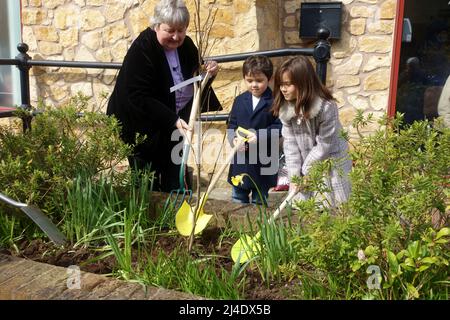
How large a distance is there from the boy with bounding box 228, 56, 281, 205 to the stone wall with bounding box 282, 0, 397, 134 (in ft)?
5.52

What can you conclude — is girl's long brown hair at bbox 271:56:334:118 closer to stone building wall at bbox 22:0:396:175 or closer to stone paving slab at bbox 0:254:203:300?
stone paving slab at bbox 0:254:203:300

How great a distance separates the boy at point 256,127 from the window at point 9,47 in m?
3.52

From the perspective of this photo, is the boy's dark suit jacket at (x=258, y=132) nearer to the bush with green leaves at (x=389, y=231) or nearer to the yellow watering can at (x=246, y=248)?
the yellow watering can at (x=246, y=248)

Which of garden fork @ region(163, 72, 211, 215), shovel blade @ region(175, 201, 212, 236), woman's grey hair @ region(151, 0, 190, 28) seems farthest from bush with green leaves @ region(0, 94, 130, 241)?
woman's grey hair @ region(151, 0, 190, 28)

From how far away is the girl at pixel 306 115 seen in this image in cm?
284

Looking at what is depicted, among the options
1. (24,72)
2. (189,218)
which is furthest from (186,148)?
(24,72)

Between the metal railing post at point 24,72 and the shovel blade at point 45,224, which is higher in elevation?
the metal railing post at point 24,72

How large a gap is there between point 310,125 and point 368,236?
115 centimetres

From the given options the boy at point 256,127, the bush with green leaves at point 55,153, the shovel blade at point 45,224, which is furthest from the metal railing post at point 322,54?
the shovel blade at point 45,224

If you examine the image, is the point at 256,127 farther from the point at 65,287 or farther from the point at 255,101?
the point at 65,287

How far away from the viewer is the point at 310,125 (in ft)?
9.57

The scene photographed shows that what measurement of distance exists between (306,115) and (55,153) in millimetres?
1294
